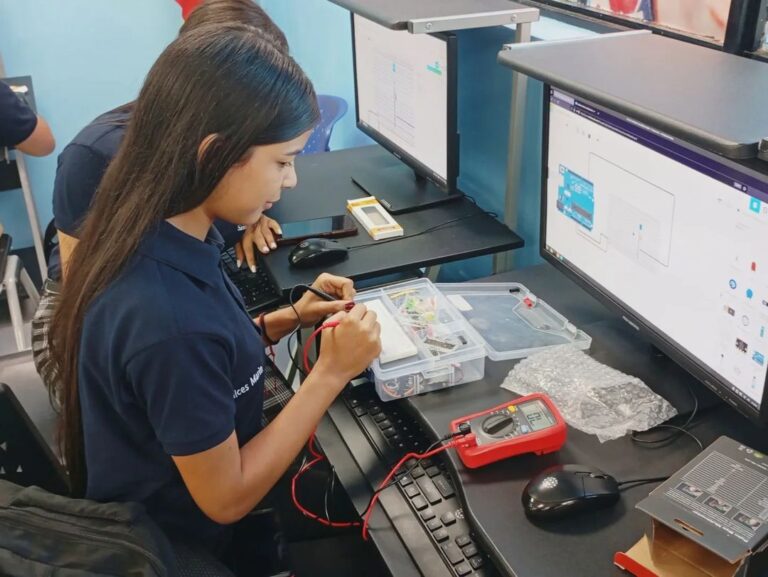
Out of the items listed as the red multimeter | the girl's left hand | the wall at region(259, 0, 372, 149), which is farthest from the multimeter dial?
the wall at region(259, 0, 372, 149)

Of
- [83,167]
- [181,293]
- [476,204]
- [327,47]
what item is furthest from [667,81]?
[327,47]

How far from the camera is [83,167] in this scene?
143cm

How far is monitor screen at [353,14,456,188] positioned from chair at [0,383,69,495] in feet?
2.98

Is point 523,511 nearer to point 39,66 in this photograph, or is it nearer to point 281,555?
point 281,555

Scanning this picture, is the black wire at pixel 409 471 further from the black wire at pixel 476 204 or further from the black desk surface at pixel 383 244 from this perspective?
the black wire at pixel 476 204

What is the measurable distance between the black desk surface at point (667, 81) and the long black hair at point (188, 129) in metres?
0.34

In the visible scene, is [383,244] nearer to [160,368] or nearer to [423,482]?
[423,482]

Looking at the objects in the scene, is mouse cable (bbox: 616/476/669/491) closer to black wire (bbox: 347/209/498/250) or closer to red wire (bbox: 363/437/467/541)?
red wire (bbox: 363/437/467/541)

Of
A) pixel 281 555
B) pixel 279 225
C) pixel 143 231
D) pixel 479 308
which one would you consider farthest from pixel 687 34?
pixel 281 555

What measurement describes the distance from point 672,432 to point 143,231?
74cm

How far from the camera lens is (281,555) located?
119 centimetres

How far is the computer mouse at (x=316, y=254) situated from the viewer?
147cm

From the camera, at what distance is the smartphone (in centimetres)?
160

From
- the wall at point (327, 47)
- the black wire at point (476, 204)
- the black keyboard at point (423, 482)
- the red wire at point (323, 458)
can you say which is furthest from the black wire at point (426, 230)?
the wall at point (327, 47)
